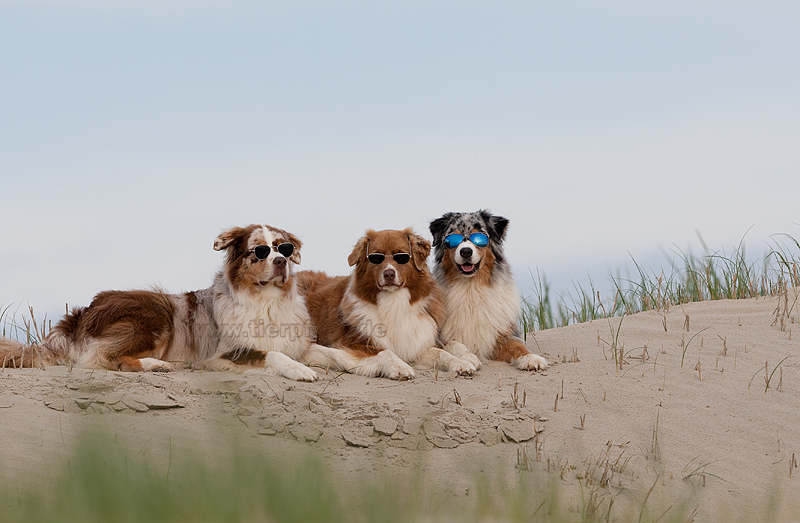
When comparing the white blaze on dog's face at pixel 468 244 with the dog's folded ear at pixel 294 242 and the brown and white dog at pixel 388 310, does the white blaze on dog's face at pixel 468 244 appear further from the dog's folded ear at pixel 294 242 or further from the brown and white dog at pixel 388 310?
the dog's folded ear at pixel 294 242

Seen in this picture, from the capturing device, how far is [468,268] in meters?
7.79

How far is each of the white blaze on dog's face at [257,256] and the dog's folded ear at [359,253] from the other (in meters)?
Result: 0.57

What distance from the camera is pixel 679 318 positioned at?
31.3ft

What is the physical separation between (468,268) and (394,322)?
1.04 meters

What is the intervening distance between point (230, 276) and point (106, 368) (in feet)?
5.19

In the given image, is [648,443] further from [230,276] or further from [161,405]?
[230,276]

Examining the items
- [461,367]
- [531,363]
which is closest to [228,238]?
[461,367]

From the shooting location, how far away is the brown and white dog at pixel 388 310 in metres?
7.35

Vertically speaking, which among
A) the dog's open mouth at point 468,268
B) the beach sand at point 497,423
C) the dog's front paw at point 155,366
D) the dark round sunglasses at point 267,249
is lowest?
the beach sand at point 497,423

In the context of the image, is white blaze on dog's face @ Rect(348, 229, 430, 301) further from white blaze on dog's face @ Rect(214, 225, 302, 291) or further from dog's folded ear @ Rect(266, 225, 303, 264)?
white blaze on dog's face @ Rect(214, 225, 302, 291)

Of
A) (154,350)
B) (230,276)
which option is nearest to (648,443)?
(230,276)

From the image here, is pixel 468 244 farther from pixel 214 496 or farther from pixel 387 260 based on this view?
pixel 214 496

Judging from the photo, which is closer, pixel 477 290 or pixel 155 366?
pixel 155 366

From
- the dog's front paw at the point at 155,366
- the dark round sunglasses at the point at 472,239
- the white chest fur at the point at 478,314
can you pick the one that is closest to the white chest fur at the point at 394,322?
the white chest fur at the point at 478,314
